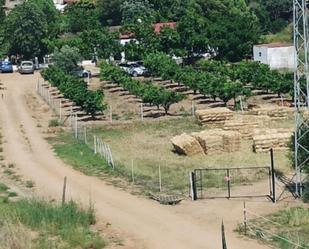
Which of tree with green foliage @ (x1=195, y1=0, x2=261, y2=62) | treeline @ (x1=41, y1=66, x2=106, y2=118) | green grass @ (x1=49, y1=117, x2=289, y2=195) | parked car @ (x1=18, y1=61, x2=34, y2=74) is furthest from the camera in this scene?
parked car @ (x1=18, y1=61, x2=34, y2=74)

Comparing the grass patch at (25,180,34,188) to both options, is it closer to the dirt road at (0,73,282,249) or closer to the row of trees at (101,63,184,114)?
the dirt road at (0,73,282,249)

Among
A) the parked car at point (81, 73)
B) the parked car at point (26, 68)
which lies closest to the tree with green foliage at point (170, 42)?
the parked car at point (81, 73)

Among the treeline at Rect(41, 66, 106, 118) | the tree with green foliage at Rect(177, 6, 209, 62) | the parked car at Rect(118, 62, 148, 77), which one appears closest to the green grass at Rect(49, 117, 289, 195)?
the treeline at Rect(41, 66, 106, 118)

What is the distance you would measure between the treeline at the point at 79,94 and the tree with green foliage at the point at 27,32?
63.5 feet

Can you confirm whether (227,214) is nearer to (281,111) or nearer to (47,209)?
(47,209)

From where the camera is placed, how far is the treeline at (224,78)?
46866 millimetres

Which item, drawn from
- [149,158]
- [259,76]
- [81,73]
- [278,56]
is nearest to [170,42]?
[81,73]

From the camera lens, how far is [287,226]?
21.1 m

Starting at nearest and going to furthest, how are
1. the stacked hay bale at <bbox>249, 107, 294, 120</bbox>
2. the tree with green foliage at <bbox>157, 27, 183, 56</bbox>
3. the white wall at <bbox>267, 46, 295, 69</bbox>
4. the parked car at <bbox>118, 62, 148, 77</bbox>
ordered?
1. the stacked hay bale at <bbox>249, 107, 294, 120</bbox>
2. the parked car at <bbox>118, 62, 148, 77</bbox>
3. the white wall at <bbox>267, 46, 295, 69</bbox>
4. the tree with green foliage at <bbox>157, 27, 183, 56</bbox>

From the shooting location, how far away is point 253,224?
21.3 m

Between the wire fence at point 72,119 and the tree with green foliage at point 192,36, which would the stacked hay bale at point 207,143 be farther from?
the tree with green foliage at point 192,36

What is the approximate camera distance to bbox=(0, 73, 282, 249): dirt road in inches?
777

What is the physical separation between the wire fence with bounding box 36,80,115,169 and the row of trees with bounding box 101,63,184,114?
4.17 m

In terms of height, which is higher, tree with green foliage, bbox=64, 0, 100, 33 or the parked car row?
tree with green foliage, bbox=64, 0, 100, 33
